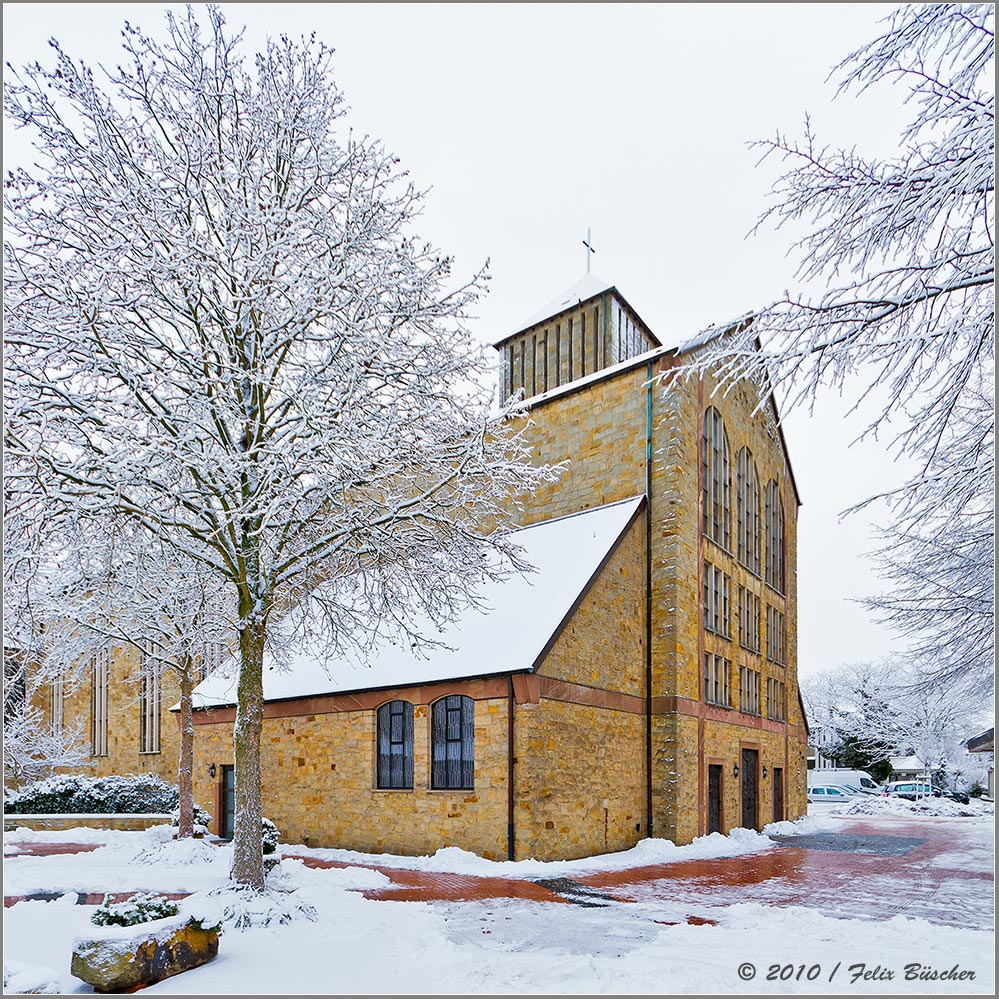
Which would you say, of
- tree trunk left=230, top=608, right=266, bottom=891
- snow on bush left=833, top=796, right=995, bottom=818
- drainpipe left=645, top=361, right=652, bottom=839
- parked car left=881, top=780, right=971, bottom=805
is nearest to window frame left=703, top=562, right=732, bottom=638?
drainpipe left=645, top=361, right=652, bottom=839

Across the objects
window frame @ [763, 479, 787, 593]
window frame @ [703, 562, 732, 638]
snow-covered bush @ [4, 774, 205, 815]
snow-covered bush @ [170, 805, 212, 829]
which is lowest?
snow-covered bush @ [4, 774, 205, 815]

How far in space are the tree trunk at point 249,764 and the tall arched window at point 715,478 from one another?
15.1m

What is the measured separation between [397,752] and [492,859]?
3.32m

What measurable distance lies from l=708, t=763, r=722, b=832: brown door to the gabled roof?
47.9 feet

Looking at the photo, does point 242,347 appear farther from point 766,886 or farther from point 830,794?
point 830,794

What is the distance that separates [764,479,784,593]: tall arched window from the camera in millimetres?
30516

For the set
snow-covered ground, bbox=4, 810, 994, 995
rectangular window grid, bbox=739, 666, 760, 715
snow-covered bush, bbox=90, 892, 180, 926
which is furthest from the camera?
rectangular window grid, bbox=739, 666, 760, 715

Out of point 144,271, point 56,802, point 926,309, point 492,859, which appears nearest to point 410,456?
point 144,271

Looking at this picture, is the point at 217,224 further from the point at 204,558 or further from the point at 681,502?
the point at 681,502

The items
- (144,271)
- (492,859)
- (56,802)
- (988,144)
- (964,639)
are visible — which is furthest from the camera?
(56,802)

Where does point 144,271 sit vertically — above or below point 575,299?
below

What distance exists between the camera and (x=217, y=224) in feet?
38.4

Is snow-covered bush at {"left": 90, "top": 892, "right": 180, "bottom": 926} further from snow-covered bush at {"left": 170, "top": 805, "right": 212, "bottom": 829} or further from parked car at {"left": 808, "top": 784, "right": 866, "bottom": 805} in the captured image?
parked car at {"left": 808, "top": 784, "right": 866, "bottom": 805}

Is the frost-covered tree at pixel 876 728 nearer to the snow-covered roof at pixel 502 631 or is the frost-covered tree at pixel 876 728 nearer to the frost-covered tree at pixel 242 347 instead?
the snow-covered roof at pixel 502 631
